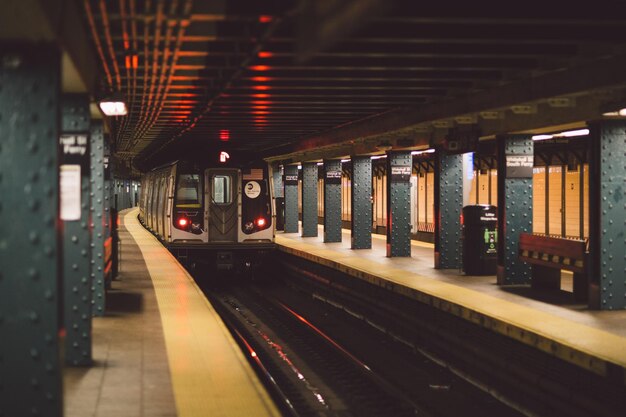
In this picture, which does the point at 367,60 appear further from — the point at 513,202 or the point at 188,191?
the point at 188,191

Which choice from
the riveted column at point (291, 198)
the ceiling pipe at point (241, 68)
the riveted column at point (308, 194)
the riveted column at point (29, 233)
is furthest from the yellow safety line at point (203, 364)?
the riveted column at point (291, 198)

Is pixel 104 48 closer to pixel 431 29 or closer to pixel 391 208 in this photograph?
pixel 431 29

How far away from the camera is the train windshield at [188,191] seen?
61.5 feet

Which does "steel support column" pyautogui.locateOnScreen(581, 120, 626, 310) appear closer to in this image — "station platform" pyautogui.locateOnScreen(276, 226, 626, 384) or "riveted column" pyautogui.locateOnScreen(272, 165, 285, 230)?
"station platform" pyautogui.locateOnScreen(276, 226, 626, 384)

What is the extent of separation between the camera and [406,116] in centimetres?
1311

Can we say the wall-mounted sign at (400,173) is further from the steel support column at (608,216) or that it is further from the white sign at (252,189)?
the steel support column at (608,216)

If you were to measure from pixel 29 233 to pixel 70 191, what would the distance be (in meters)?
1.04

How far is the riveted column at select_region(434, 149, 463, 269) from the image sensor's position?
15.4 metres

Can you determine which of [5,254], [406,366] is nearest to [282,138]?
[406,366]

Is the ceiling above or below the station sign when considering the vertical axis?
above

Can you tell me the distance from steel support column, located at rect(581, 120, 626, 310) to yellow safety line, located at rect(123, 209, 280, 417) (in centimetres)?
450

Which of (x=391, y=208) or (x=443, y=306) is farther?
(x=391, y=208)

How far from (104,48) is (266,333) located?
7.70m

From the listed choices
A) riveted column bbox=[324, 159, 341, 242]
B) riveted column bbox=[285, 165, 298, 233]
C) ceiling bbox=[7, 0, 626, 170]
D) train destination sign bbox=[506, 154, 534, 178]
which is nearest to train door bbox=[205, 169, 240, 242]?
riveted column bbox=[324, 159, 341, 242]
